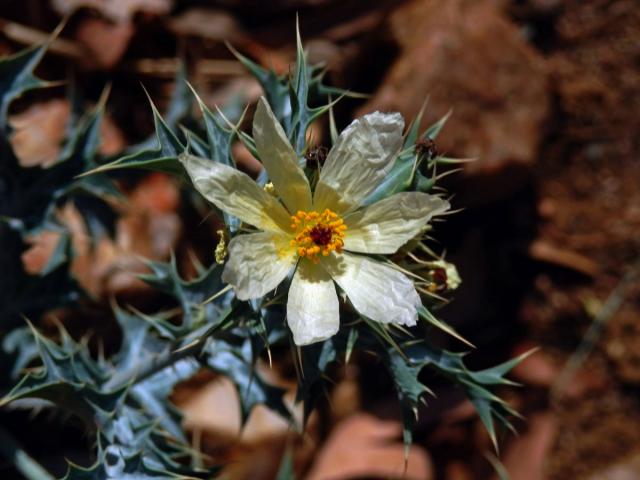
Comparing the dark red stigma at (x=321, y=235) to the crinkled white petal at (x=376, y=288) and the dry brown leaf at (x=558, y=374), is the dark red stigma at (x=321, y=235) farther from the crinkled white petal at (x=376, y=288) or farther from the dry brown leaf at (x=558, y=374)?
the dry brown leaf at (x=558, y=374)

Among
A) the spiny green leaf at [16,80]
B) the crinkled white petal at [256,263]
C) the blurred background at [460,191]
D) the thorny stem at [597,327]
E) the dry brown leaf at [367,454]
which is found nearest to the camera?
the crinkled white petal at [256,263]

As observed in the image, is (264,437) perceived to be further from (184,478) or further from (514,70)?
(514,70)

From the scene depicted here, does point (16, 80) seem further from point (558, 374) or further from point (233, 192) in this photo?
point (558, 374)

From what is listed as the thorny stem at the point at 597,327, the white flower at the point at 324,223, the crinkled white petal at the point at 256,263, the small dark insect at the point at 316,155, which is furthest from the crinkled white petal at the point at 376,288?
the thorny stem at the point at 597,327

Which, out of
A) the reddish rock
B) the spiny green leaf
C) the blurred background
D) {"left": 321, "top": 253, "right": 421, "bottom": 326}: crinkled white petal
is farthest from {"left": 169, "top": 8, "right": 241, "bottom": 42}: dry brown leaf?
{"left": 321, "top": 253, "right": 421, "bottom": 326}: crinkled white petal

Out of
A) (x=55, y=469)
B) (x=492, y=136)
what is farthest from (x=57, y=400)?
(x=492, y=136)

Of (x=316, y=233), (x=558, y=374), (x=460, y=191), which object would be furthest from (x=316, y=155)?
(x=558, y=374)
